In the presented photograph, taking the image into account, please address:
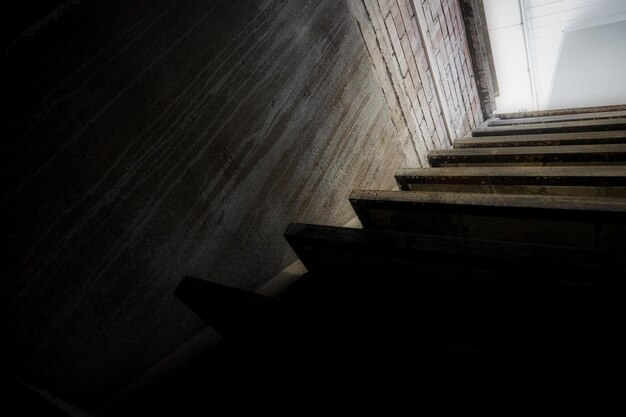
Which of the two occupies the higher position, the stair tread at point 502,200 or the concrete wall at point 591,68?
the concrete wall at point 591,68

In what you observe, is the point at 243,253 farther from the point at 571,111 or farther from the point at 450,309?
the point at 571,111

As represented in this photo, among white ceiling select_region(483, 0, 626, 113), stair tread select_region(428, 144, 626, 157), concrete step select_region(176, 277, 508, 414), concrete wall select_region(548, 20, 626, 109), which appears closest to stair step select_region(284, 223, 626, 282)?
concrete step select_region(176, 277, 508, 414)

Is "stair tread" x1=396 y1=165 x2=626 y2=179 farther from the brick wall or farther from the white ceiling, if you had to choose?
the white ceiling

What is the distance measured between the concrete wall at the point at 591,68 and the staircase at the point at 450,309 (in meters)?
4.93

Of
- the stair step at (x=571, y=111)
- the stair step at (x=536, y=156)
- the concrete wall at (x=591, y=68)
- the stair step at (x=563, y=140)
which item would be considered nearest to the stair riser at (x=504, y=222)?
the stair step at (x=536, y=156)

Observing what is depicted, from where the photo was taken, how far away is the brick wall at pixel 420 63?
Answer: 220 cm

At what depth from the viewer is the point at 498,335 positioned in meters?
1.08

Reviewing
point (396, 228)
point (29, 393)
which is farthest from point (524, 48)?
point (29, 393)

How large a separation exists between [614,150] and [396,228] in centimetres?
144

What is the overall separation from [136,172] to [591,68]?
26.2 feet

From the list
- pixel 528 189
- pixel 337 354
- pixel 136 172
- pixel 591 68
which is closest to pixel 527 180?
pixel 528 189

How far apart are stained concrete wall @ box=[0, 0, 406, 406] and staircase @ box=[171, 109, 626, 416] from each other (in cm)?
26

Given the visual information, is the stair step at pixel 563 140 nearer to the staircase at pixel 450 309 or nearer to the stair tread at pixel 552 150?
the stair tread at pixel 552 150

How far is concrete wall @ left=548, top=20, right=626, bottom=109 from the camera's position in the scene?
498 centimetres
